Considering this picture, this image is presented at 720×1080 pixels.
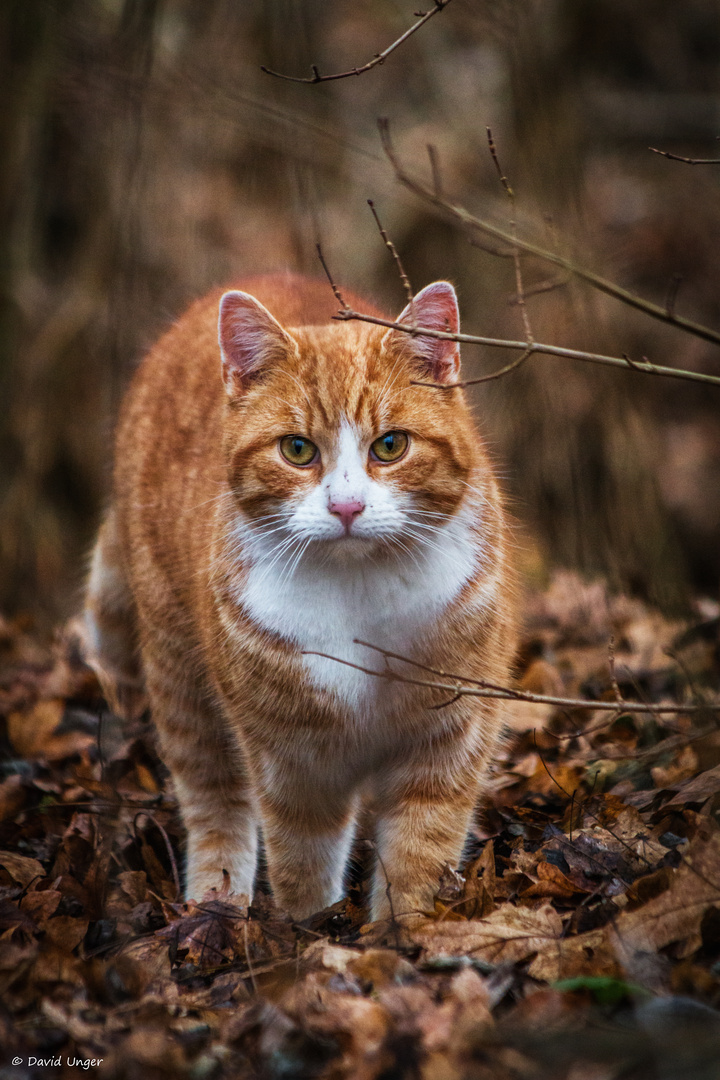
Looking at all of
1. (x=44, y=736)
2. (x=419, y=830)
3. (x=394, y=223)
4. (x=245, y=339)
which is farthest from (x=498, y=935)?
(x=394, y=223)

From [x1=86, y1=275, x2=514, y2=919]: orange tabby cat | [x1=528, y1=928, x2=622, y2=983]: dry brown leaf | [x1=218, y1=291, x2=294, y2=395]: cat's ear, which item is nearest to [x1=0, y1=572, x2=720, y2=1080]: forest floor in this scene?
[x1=528, y1=928, x2=622, y2=983]: dry brown leaf

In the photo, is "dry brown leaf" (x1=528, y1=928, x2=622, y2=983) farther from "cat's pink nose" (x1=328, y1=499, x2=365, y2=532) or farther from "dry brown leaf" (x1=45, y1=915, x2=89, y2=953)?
"dry brown leaf" (x1=45, y1=915, x2=89, y2=953)

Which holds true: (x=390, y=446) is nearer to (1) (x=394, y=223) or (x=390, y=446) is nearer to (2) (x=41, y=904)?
(2) (x=41, y=904)

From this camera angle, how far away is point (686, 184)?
28.1 feet

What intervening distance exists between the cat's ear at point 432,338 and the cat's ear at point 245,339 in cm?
33

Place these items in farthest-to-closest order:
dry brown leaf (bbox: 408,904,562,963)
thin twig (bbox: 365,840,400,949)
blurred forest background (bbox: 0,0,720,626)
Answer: blurred forest background (bbox: 0,0,720,626), thin twig (bbox: 365,840,400,949), dry brown leaf (bbox: 408,904,562,963)

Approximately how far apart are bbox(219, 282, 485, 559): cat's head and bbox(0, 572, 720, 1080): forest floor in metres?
0.68

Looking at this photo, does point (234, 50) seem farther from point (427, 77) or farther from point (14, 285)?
point (14, 285)

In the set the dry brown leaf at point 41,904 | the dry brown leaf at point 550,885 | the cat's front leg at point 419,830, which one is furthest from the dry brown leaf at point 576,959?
the dry brown leaf at point 41,904

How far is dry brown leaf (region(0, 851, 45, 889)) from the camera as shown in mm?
2922

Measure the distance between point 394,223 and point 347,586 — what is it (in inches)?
235

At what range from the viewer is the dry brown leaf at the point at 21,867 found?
9.59 ft

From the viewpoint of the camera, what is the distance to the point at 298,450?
271cm

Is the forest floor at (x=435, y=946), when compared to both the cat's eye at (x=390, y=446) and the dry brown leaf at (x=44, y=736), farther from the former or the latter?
the cat's eye at (x=390, y=446)
